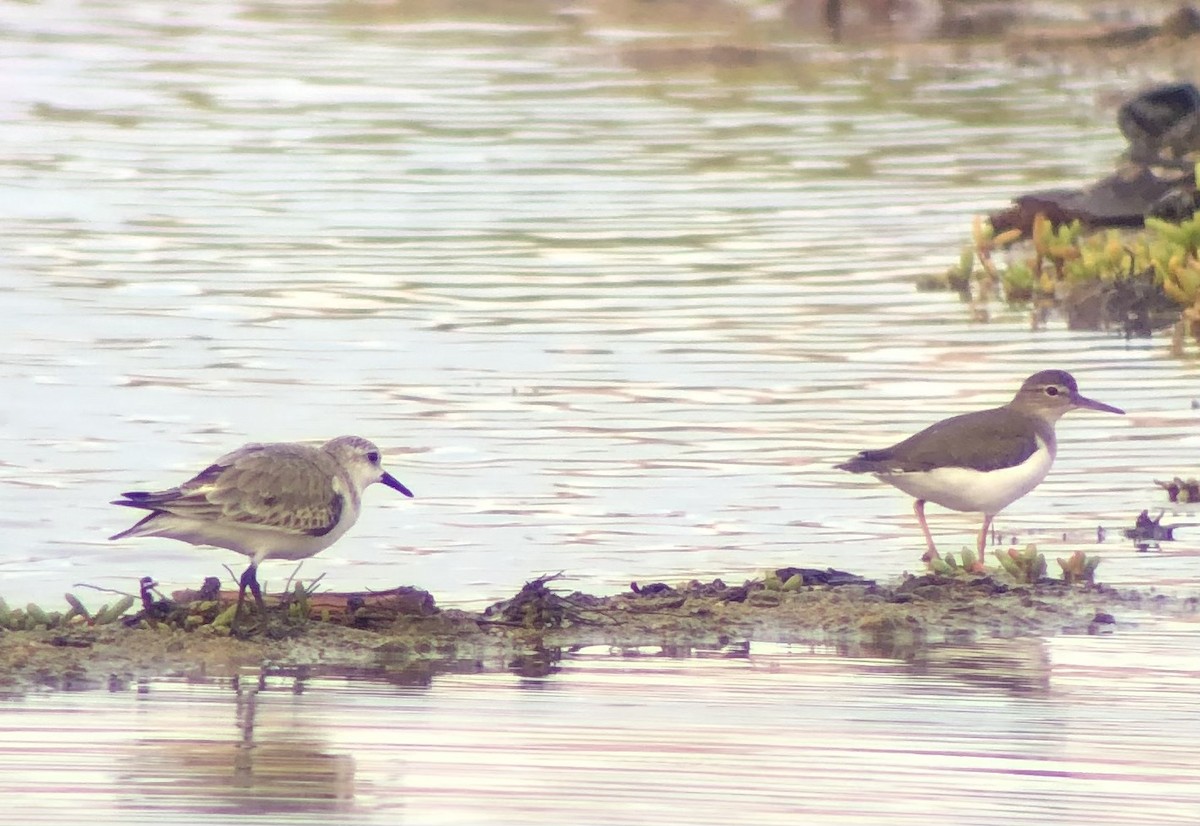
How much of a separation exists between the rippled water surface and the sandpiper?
88 centimetres

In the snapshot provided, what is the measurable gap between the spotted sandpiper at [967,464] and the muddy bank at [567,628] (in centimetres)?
79

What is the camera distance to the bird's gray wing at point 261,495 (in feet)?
34.2

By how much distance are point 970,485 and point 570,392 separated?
16.2 ft

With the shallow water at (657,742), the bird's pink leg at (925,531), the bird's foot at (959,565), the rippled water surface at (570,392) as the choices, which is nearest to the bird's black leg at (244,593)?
the shallow water at (657,742)

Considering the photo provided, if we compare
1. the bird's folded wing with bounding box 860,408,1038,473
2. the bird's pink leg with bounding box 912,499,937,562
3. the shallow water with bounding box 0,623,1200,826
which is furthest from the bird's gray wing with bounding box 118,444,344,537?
the bird's pink leg with bounding box 912,499,937,562

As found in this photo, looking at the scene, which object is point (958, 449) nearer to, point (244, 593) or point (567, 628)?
point (567, 628)

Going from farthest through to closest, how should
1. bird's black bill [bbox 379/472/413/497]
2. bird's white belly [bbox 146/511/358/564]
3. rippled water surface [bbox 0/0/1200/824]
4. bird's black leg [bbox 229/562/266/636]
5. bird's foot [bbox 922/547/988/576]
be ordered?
1. bird's black bill [bbox 379/472/413/497]
2. bird's foot [bbox 922/547/988/576]
3. bird's white belly [bbox 146/511/358/564]
4. bird's black leg [bbox 229/562/266/636]
5. rippled water surface [bbox 0/0/1200/824]

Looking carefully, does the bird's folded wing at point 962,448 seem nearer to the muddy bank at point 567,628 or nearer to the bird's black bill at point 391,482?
the muddy bank at point 567,628

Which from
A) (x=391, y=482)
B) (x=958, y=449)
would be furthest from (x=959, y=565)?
(x=391, y=482)

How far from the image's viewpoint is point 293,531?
34.8ft

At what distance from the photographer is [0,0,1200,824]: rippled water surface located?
8.77 m

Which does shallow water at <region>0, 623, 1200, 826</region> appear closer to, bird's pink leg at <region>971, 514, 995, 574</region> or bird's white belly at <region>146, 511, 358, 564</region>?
bird's white belly at <region>146, 511, 358, 564</region>

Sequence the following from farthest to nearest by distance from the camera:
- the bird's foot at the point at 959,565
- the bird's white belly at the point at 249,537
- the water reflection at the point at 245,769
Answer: the bird's foot at the point at 959,565 < the bird's white belly at the point at 249,537 < the water reflection at the point at 245,769

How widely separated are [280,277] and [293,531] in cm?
1119
